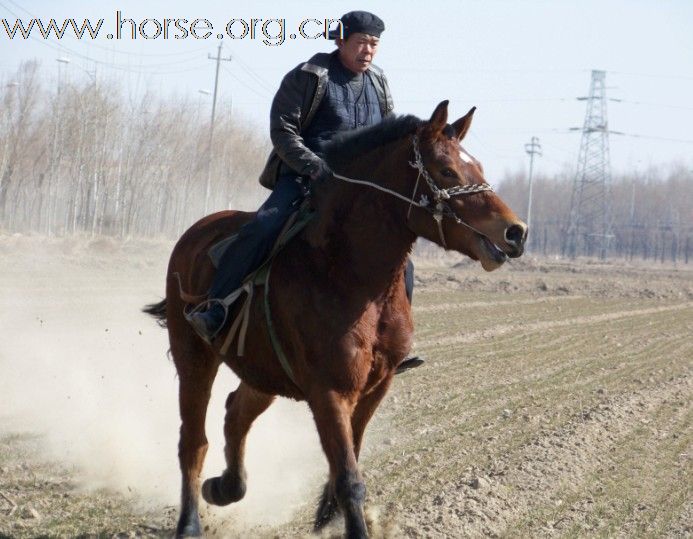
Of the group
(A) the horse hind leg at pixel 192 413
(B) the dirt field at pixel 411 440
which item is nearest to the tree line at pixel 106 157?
(B) the dirt field at pixel 411 440

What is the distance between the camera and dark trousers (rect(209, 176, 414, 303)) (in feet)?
20.1

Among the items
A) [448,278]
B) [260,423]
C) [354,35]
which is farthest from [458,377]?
[448,278]

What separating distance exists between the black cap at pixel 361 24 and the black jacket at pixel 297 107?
22 cm

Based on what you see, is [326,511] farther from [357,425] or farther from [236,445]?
[236,445]

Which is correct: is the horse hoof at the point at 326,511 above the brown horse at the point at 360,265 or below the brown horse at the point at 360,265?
below

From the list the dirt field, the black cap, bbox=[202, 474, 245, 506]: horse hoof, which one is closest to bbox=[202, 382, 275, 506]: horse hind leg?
bbox=[202, 474, 245, 506]: horse hoof

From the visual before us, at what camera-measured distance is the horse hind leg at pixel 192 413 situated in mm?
6664

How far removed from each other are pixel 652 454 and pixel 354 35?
503 centimetres

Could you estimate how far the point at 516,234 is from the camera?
4.97m

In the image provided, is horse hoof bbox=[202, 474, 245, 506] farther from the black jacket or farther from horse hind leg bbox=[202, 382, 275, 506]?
the black jacket

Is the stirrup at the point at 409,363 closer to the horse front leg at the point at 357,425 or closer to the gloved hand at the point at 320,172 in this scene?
the horse front leg at the point at 357,425

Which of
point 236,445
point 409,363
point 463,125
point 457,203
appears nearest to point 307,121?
point 463,125

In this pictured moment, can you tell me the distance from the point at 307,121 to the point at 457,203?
1474 mm

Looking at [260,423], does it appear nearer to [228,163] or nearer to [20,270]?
[20,270]
